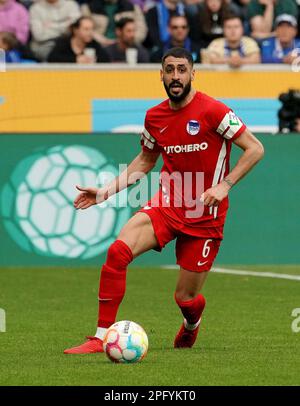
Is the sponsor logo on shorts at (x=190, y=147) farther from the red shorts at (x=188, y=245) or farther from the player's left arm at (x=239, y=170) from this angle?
the red shorts at (x=188, y=245)

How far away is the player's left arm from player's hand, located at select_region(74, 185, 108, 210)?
981 millimetres

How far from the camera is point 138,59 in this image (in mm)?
19719

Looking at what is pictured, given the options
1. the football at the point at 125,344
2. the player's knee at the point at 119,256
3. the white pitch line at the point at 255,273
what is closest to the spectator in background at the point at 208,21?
the white pitch line at the point at 255,273

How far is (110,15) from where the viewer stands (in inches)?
814

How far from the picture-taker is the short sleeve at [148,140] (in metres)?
10.0

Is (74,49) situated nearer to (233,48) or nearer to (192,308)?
(233,48)

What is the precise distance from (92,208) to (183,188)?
689 centimetres

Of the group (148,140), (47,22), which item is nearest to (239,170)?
(148,140)

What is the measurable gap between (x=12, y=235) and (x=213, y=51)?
15.0ft

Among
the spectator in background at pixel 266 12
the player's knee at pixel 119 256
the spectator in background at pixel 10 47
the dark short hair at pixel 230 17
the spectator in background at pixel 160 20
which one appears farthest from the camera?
the spectator in background at pixel 266 12

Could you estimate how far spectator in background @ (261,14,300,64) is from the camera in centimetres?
1981

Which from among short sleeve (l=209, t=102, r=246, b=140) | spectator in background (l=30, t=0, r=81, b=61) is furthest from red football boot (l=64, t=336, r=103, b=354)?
spectator in background (l=30, t=0, r=81, b=61)

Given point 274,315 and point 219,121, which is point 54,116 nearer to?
point 274,315

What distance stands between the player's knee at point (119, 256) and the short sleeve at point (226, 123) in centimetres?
113
